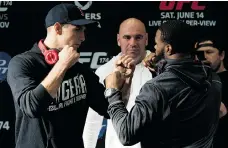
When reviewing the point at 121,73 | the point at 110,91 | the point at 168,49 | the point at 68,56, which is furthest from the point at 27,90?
the point at 168,49

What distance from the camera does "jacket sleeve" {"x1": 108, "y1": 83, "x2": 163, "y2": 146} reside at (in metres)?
3.31

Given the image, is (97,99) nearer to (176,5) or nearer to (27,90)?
(27,90)

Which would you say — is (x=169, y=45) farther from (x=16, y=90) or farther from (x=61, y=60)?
(x=16, y=90)

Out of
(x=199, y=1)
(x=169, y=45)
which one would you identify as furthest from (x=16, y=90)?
(x=199, y=1)

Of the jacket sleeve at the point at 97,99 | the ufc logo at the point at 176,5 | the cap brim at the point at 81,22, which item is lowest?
the jacket sleeve at the point at 97,99

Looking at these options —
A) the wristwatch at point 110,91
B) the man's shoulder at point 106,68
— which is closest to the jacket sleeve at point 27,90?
the wristwatch at point 110,91

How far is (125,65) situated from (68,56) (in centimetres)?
35

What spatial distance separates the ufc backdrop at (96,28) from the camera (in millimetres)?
5625

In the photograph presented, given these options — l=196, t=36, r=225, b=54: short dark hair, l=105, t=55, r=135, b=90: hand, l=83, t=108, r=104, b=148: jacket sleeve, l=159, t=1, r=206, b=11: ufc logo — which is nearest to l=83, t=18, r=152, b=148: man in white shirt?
l=83, t=108, r=104, b=148: jacket sleeve

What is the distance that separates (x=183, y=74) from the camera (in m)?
3.42

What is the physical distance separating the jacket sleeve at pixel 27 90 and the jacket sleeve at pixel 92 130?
5.48 feet

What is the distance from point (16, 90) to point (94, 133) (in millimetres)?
1845

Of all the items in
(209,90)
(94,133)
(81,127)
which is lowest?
(94,133)

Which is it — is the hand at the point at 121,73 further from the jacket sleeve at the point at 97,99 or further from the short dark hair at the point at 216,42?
the short dark hair at the point at 216,42
